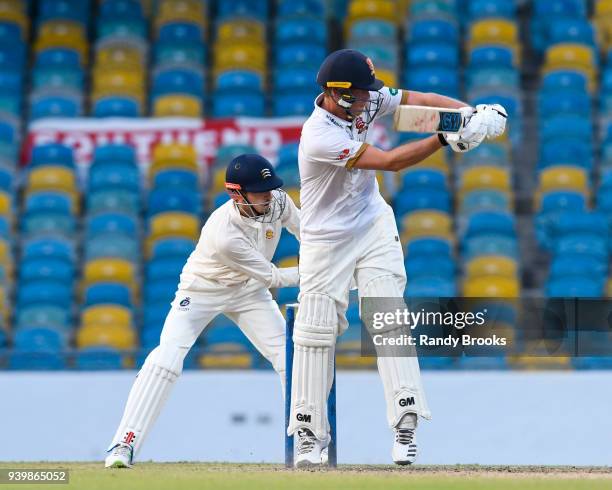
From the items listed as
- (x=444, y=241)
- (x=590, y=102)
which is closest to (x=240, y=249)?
(x=444, y=241)

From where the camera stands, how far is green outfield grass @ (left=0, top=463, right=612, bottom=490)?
5.34 m

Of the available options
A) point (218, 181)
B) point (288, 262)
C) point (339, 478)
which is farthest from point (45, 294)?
point (339, 478)

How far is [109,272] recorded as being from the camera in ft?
35.4

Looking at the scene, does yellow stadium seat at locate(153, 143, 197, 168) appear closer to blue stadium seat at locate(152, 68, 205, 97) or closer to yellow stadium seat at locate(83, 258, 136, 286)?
blue stadium seat at locate(152, 68, 205, 97)

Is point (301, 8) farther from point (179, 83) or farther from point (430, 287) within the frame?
point (430, 287)

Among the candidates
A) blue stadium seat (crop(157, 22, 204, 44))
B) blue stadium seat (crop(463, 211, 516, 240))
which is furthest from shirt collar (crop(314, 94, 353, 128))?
blue stadium seat (crop(157, 22, 204, 44))

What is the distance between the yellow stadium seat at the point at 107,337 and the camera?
10.3 meters

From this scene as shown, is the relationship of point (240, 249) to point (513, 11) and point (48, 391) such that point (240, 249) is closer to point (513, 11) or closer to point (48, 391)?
point (48, 391)

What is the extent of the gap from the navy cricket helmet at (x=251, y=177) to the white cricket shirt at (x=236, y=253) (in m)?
0.18

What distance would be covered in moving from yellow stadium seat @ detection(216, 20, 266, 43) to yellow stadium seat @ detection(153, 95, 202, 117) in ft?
2.39

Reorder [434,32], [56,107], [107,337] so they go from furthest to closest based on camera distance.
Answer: [434,32] → [56,107] → [107,337]

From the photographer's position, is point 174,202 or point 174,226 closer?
point 174,226

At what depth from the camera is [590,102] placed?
39.4 feet

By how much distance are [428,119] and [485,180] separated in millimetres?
5358
